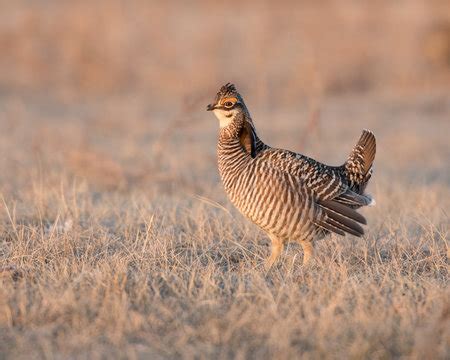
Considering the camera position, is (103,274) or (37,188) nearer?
(103,274)

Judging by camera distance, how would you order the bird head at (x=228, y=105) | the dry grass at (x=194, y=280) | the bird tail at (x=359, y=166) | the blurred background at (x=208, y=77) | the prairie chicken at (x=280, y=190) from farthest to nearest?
the blurred background at (x=208, y=77) < the bird tail at (x=359, y=166) < the bird head at (x=228, y=105) < the prairie chicken at (x=280, y=190) < the dry grass at (x=194, y=280)

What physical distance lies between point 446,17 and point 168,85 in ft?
23.6

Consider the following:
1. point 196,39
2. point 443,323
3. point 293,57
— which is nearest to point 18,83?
point 196,39

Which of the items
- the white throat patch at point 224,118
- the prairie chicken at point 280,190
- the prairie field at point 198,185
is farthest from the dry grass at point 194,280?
the white throat patch at point 224,118

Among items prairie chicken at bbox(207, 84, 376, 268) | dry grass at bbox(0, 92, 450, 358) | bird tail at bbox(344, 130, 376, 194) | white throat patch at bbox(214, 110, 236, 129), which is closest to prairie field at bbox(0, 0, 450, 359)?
dry grass at bbox(0, 92, 450, 358)

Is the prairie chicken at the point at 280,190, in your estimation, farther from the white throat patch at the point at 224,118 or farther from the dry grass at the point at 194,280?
the dry grass at the point at 194,280

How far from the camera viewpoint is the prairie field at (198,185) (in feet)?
11.3

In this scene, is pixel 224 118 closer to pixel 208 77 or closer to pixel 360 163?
pixel 360 163

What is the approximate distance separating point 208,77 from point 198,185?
8.51 metres

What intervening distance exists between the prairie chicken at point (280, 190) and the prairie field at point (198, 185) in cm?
22

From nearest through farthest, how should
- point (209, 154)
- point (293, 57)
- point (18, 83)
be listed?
point (209, 154) → point (18, 83) → point (293, 57)

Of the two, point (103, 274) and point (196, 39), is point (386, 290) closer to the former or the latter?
point (103, 274)

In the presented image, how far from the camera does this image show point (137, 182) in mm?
7840

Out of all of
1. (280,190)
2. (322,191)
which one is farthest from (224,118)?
(322,191)
